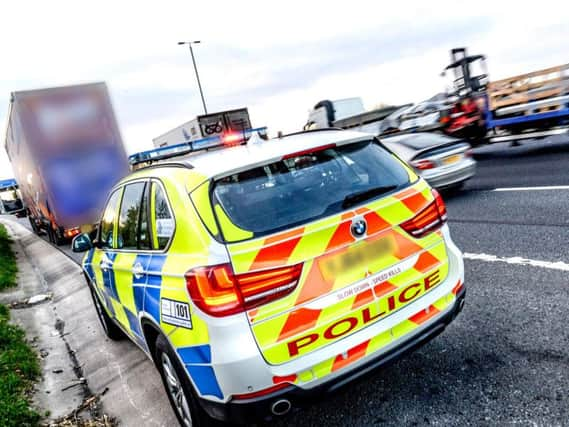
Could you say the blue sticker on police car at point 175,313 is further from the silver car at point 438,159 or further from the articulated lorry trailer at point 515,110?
the articulated lorry trailer at point 515,110

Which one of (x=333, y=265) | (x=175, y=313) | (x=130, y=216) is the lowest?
(x=175, y=313)

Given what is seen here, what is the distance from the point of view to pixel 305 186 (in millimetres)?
2521

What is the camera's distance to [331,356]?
2215 mm

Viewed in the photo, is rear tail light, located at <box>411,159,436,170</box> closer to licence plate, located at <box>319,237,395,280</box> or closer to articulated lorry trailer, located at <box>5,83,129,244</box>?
licence plate, located at <box>319,237,395,280</box>

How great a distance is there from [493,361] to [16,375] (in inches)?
170

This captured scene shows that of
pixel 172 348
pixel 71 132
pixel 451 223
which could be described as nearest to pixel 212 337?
pixel 172 348

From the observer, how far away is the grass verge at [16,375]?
364 cm

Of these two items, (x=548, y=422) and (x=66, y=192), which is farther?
(x=66, y=192)

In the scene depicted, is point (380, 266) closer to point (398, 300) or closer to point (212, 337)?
point (398, 300)

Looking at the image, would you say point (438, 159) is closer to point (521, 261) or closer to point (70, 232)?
point (521, 261)

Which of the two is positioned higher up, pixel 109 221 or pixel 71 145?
pixel 71 145

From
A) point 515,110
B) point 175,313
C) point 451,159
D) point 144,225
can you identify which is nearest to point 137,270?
point 144,225

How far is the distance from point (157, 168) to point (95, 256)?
5.73 ft

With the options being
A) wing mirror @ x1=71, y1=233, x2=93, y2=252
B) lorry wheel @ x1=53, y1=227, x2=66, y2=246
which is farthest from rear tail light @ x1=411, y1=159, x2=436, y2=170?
lorry wheel @ x1=53, y1=227, x2=66, y2=246
